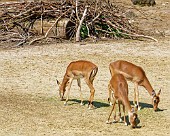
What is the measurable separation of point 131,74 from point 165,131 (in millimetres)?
1670

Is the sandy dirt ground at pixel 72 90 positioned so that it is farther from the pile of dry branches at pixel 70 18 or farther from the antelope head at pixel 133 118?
the pile of dry branches at pixel 70 18

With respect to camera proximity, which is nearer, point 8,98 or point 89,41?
point 8,98

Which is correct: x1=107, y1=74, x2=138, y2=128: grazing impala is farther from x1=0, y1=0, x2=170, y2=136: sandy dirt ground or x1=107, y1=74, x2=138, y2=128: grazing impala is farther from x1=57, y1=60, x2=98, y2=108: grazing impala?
x1=57, y1=60, x2=98, y2=108: grazing impala

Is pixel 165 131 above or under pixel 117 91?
under

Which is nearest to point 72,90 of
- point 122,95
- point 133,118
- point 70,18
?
point 122,95

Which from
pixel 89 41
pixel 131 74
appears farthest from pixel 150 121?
pixel 89 41

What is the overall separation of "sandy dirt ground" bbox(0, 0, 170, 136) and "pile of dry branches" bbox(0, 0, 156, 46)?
3.10ft

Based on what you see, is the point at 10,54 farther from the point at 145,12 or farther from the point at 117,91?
the point at 145,12

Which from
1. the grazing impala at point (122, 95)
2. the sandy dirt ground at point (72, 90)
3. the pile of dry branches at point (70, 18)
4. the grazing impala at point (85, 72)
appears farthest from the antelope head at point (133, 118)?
the pile of dry branches at point (70, 18)

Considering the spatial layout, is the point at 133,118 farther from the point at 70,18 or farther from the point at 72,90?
the point at 70,18

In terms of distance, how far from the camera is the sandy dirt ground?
8805 mm

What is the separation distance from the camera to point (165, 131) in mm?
8727

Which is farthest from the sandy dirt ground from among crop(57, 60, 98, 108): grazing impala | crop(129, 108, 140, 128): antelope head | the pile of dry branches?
the pile of dry branches

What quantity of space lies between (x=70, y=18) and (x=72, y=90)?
625 centimetres
